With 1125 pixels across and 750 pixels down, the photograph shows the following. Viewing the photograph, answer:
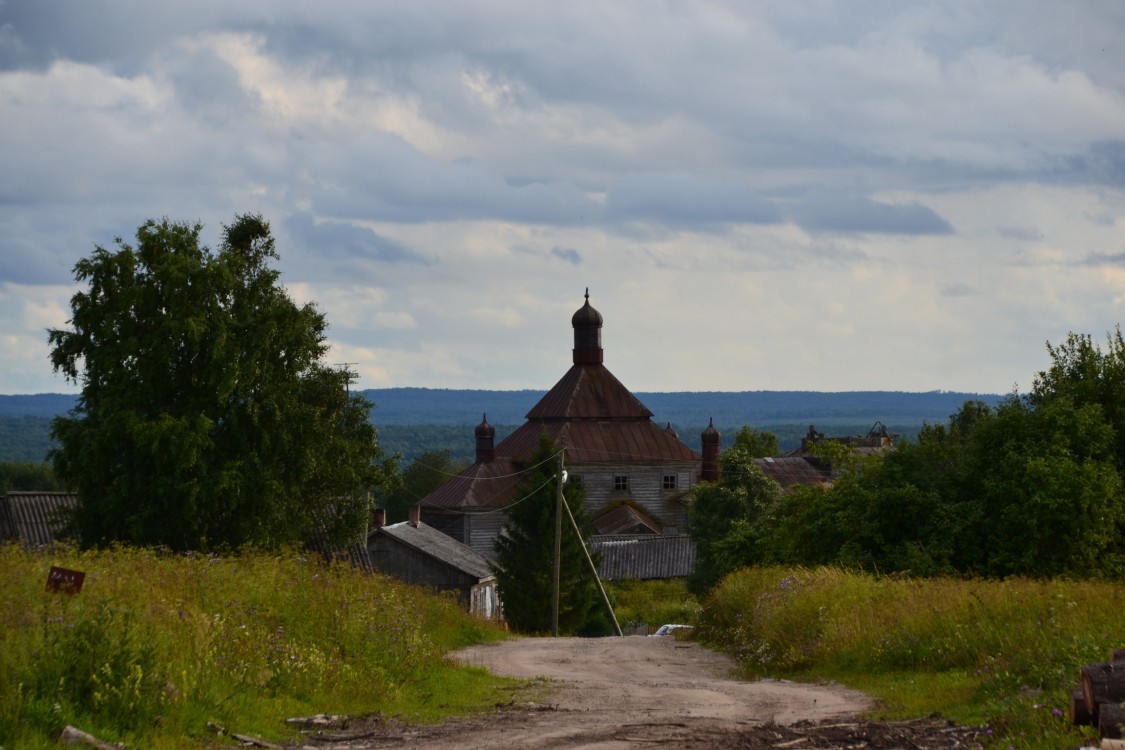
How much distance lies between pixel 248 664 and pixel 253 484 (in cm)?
2296

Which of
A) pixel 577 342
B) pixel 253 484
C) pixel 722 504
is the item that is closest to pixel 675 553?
pixel 722 504

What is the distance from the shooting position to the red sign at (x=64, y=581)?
1107cm

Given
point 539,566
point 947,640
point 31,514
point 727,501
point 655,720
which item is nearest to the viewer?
point 655,720

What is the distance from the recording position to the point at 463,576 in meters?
52.6

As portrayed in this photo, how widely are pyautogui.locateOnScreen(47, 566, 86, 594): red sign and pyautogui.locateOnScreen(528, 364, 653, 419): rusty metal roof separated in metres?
74.6

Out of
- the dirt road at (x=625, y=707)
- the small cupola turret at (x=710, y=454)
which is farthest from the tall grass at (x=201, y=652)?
the small cupola turret at (x=710, y=454)

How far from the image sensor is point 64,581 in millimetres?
11148

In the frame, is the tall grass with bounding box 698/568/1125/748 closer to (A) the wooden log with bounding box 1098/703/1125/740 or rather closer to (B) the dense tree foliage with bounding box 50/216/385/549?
(A) the wooden log with bounding box 1098/703/1125/740

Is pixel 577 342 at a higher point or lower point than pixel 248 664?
higher

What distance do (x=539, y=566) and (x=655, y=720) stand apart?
122 ft

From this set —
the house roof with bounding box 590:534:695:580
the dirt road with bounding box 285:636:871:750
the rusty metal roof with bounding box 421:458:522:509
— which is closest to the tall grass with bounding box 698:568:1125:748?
the dirt road with bounding box 285:636:871:750

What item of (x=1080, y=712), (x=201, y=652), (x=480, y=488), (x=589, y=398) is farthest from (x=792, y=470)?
(x=1080, y=712)

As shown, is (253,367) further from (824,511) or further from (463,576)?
(463,576)

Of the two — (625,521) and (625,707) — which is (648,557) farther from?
(625,707)
